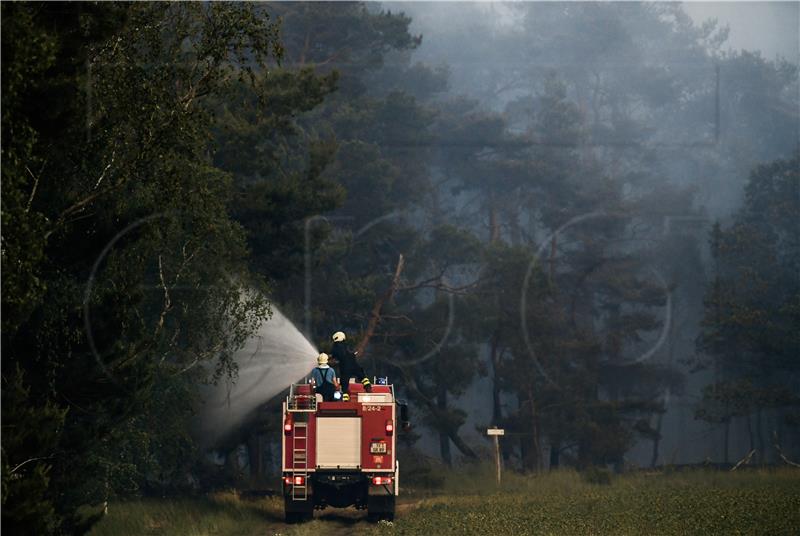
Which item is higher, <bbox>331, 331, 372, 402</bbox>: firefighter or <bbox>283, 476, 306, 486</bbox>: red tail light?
<bbox>331, 331, 372, 402</bbox>: firefighter

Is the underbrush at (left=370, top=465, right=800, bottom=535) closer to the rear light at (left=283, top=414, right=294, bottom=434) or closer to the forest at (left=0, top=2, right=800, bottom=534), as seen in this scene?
the rear light at (left=283, top=414, right=294, bottom=434)

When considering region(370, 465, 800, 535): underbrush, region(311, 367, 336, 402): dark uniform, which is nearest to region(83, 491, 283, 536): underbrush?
region(311, 367, 336, 402): dark uniform

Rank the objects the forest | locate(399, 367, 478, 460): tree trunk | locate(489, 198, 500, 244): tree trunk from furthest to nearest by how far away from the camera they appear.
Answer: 1. locate(489, 198, 500, 244): tree trunk
2. locate(399, 367, 478, 460): tree trunk
3. the forest

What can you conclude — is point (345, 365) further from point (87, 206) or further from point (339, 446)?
point (87, 206)

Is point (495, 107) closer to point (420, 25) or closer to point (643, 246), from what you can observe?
point (420, 25)

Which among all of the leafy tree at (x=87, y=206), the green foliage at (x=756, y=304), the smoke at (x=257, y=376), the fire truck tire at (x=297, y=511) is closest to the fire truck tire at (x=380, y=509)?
the fire truck tire at (x=297, y=511)

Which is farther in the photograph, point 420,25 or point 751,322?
point 420,25

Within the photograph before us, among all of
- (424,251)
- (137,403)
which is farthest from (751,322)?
(137,403)

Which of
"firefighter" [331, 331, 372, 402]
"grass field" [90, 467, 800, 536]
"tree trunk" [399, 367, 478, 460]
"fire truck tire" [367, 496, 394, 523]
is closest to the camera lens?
"grass field" [90, 467, 800, 536]

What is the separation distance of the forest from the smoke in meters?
1.00

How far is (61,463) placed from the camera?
72.8 feet

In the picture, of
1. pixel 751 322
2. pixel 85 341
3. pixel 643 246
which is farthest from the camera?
pixel 643 246

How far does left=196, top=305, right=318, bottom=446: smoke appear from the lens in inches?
1646

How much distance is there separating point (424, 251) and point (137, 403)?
43.9m
